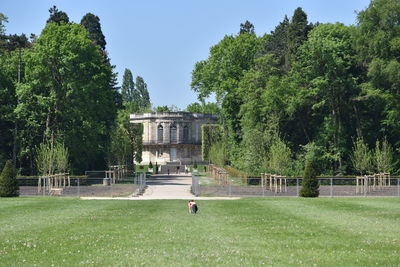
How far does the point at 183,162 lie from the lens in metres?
133

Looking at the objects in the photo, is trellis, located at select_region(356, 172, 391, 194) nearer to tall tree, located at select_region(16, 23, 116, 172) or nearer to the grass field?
the grass field

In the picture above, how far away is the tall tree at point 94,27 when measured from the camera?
262ft

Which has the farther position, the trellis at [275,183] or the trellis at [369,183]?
the trellis at [275,183]

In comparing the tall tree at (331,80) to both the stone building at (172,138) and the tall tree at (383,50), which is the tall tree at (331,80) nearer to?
the tall tree at (383,50)

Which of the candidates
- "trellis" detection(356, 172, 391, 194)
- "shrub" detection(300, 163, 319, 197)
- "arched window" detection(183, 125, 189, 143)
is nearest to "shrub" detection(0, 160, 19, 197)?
"shrub" detection(300, 163, 319, 197)

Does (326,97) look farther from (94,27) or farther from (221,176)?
(94,27)

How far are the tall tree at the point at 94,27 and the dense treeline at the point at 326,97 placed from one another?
1915 cm

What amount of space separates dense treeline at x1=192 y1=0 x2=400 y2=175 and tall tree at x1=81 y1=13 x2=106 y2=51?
62.8ft

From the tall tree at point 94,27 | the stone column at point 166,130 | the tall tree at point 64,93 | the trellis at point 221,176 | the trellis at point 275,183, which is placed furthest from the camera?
the stone column at point 166,130

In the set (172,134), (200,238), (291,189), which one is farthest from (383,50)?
(172,134)

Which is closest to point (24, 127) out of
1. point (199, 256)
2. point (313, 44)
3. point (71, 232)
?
point (313, 44)

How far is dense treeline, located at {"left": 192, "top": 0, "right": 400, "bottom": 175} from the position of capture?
60844 mm

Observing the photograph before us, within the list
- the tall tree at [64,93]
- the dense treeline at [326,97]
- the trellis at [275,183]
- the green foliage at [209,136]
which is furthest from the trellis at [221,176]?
the green foliage at [209,136]

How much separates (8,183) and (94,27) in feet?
140
